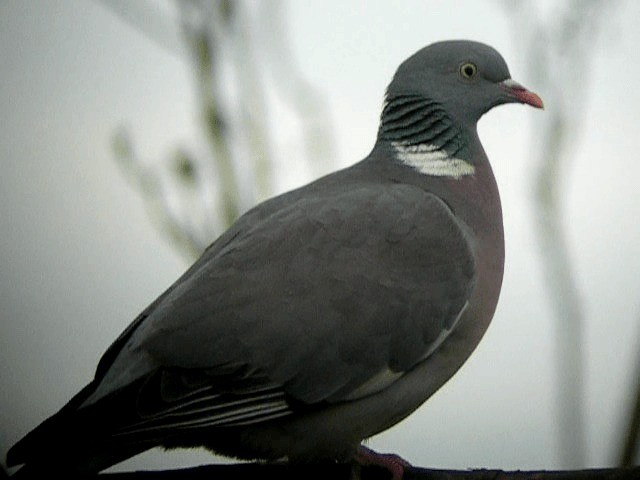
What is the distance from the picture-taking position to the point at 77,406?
2.75 metres

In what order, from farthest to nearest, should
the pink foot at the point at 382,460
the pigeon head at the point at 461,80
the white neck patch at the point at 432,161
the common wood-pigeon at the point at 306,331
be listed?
the pigeon head at the point at 461,80 < the white neck patch at the point at 432,161 < the pink foot at the point at 382,460 < the common wood-pigeon at the point at 306,331

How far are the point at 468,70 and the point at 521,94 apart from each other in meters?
0.19

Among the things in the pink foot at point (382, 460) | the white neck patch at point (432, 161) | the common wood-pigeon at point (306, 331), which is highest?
the white neck patch at point (432, 161)

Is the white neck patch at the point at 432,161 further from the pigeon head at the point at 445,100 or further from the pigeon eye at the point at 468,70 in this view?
the pigeon eye at the point at 468,70

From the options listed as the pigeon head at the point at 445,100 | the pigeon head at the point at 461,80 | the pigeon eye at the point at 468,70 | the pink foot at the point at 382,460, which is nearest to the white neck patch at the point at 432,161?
the pigeon head at the point at 445,100

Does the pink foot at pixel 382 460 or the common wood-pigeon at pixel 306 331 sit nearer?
the common wood-pigeon at pixel 306 331

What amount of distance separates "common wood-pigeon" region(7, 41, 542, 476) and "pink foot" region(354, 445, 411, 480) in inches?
1.1

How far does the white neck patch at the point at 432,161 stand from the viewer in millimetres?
3484

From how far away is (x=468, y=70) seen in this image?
3.65 m

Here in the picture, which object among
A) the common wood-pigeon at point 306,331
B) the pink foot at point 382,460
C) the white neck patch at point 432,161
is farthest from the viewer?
the white neck patch at point 432,161

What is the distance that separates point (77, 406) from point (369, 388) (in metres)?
0.74

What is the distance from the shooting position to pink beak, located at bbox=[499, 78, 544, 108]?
12.0 ft

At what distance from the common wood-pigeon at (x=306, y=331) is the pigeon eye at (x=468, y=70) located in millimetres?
385

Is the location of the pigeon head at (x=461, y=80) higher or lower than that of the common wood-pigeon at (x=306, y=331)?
higher
